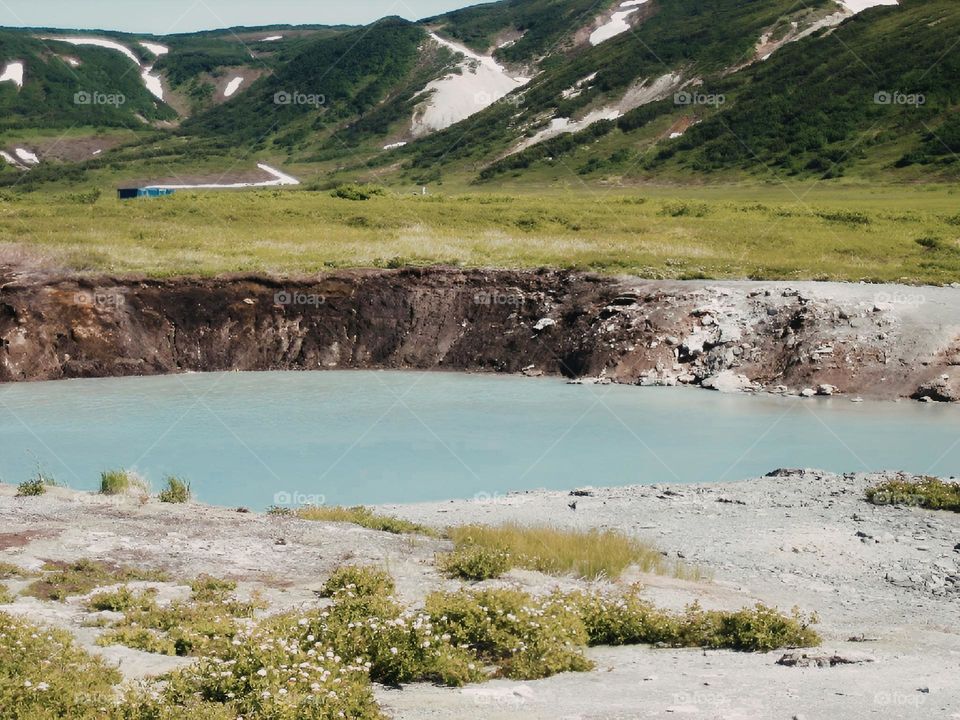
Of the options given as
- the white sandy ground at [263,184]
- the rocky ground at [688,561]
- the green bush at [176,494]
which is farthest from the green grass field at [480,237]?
the white sandy ground at [263,184]

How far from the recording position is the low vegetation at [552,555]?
18594mm

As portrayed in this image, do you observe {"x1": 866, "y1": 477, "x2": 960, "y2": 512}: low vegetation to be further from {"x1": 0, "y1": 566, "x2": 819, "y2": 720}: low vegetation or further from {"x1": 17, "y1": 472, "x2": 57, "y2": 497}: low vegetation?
{"x1": 17, "y1": 472, "x2": 57, "y2": 497}: low vegetation

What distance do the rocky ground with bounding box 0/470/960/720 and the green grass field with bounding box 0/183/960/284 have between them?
2637 cm

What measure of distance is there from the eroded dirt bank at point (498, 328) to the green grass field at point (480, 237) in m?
2.00

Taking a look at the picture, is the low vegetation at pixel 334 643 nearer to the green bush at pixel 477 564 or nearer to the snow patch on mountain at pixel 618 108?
the green bush at pixel 477 564

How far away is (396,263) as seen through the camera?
5231cm

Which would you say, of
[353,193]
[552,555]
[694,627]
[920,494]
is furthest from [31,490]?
[353,193]

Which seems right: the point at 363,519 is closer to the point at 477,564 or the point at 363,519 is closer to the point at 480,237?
the point at 477,564

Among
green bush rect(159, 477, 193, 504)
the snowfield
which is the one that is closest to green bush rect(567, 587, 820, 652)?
green bush rect(159, 477, 193, 504)

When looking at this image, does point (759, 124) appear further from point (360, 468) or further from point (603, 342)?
point (360, 468)

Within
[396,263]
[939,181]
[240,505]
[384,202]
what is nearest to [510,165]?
[939,181]

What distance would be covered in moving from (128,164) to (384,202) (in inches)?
5040

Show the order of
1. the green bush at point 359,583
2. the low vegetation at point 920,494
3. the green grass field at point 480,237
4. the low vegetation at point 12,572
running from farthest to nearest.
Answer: the green grass field at point 480,237
the low vegetation at point 920,494
the low vegetation at point 12,572
the green bush at point 359,583

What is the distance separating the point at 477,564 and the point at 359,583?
222 cm
